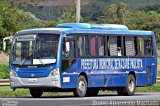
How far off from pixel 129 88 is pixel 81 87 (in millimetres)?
3708

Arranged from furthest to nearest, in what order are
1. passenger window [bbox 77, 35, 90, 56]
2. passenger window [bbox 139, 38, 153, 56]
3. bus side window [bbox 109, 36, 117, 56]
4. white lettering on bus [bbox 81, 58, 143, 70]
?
1. passenger window [bbox 139, 38, 153, 56]
2. bus side window [bbox 109, 36, 117, 56]
3. white lettering on bus [bbox 81, 58, 143, 70]
4. passenger window [bbox 77, 35, 90, 56]

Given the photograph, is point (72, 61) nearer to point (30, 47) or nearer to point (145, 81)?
point (30, 47)

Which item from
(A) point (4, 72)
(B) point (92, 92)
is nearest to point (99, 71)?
(B) point (92, 92)

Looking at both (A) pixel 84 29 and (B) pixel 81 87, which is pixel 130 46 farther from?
(B) pixel 81 87

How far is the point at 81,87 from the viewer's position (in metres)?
31.1

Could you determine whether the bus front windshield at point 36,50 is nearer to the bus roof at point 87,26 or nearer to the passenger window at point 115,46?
the bus roof at point 87,26

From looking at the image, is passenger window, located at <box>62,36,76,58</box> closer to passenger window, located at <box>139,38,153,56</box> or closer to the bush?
passenger window, located at <box>139,38,153,56</box>

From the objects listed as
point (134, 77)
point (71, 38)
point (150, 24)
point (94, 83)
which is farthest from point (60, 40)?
point (150, 24)

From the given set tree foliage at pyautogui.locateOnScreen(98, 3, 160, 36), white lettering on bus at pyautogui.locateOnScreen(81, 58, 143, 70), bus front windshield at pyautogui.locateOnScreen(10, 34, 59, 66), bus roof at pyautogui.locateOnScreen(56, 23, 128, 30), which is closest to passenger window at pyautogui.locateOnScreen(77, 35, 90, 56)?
white lettering on bus at pyautogui.locateOnScreen(81, 58, 143, 70)

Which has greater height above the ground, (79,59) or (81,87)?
(79,59)

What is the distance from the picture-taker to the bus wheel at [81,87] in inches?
1215

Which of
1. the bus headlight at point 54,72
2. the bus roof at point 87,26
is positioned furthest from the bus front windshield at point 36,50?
the bus roof at point 87,26

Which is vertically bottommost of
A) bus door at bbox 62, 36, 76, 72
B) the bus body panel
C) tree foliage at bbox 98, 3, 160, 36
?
the bus body panel

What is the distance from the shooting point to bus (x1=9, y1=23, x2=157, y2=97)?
99.0ft
